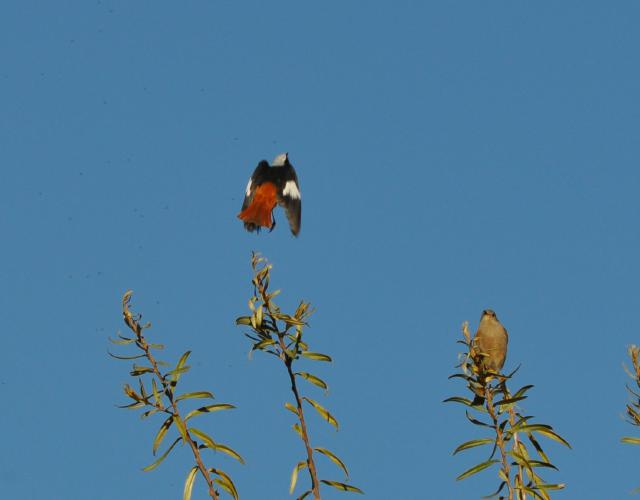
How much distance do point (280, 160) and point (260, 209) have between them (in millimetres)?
1037

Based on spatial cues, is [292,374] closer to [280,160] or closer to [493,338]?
[493,338]

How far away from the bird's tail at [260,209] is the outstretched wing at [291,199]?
0.41 feet

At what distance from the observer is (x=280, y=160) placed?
13.1 metres

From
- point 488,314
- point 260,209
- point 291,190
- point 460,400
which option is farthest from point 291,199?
point 460,400

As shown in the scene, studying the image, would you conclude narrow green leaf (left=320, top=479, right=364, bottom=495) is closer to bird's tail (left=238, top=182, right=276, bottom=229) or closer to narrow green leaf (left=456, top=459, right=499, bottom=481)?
narrow green leaf (left=456, top=459, right=499, bottom=481)

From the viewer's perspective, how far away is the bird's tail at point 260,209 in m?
12.2

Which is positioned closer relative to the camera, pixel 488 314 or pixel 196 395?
pixel 196 395

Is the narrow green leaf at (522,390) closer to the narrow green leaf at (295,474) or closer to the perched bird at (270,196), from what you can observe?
the narrow green leaf at (295,474)

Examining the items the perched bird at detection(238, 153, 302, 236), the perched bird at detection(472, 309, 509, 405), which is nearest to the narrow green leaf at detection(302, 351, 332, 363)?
the perched bird at detection(472, 309, 509, 405)

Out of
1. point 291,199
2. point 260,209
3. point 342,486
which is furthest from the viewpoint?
point 291,199

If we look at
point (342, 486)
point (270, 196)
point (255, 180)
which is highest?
point (255, 180)

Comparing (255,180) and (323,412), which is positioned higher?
(255,180)

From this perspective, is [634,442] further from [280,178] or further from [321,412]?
[280,178]

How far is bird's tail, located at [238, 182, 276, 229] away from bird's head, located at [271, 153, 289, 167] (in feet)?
1.64
